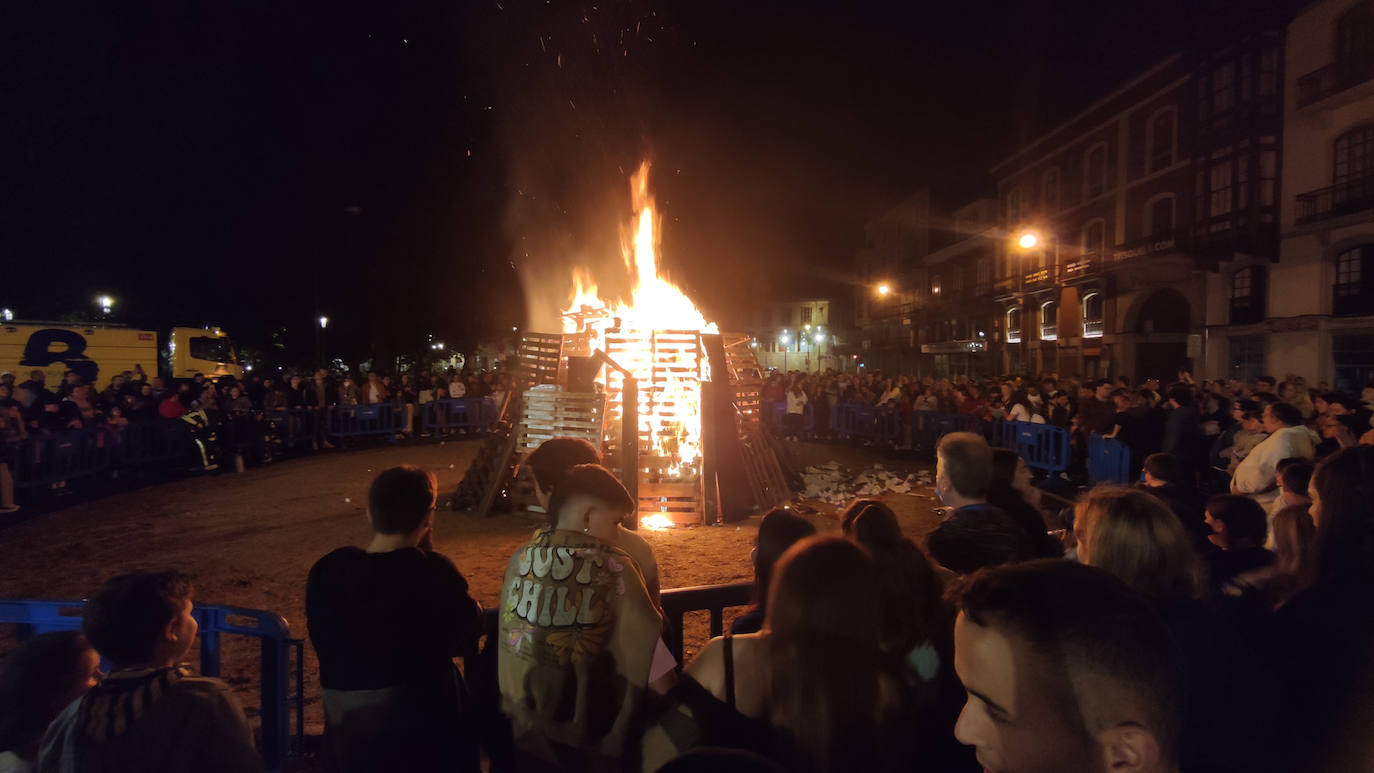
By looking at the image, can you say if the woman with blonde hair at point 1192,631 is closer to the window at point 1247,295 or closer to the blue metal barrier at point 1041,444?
the blue metal barrier at point 1041,444

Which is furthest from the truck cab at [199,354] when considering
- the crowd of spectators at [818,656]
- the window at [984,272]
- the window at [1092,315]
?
the window at [984,272]

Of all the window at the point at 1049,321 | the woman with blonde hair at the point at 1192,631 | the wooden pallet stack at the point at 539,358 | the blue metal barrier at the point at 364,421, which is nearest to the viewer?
the woman with blonde hair at the point at 1192,631

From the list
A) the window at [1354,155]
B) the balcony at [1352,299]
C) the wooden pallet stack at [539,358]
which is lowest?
the wooden pallet stack at [539,358]

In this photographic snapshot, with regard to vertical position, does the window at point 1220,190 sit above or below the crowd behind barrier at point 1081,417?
above

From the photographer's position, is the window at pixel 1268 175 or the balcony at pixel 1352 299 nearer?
the balcony at pixel 1352 299

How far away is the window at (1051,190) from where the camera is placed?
37625mm

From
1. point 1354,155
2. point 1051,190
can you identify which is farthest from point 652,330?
point 1051,190

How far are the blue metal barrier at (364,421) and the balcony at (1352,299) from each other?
1106 inches

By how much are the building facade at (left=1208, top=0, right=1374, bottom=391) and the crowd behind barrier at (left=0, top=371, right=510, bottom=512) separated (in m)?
26.4

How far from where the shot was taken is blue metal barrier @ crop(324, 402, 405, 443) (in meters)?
18.5

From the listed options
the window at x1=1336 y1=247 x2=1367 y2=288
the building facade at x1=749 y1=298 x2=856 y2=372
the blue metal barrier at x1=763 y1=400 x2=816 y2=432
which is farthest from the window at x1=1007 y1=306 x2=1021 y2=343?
the blue metal barrier at x1=763 y1=400 x2=816 y2=432

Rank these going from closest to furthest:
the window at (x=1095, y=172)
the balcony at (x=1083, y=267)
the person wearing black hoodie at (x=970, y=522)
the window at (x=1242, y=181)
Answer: the person wearing black hoodie at (x=970, y=522), the window at (x=1242, y=181), the balcony at (x=1083, y=267), the window at (x=1095, y=172)

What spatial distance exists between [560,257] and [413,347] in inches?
543

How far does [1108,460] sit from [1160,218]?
24.3 meters
